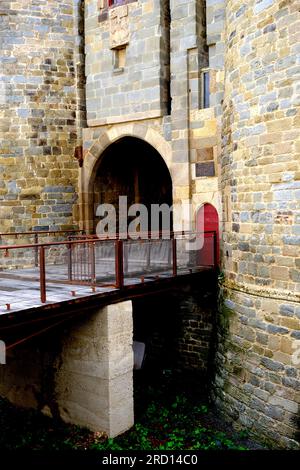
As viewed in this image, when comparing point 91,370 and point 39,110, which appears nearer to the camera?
point 91,370

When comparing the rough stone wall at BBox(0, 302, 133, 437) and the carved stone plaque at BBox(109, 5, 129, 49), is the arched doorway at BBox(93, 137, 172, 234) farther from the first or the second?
the rough stone wall at BBox(0, 302, 133, 437)

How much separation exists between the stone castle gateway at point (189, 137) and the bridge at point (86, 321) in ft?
0.67

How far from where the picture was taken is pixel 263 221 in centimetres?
743

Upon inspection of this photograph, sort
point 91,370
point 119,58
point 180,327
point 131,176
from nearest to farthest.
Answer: point 91,370 → point 180,327 → point 119,58 → point 131,176

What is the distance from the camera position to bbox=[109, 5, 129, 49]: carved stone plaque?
11203mm

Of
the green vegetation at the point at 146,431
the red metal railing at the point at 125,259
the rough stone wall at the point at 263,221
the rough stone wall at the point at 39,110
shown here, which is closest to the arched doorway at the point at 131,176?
the rough stone wall at the point at 39,110

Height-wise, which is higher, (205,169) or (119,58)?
(119,58)

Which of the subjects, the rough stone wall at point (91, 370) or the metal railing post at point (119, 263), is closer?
the rough stone wall at point (91, 370)

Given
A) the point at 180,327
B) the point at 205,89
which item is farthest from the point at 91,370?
the point at 205,89

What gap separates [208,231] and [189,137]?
7.23 feet

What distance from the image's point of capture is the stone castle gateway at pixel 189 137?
7.09 m
